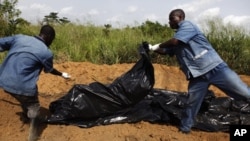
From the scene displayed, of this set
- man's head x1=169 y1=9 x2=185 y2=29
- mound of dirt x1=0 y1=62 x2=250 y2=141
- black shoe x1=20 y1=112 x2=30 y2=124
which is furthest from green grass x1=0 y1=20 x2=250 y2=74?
man's head x1=169 y1=9 x2=185 y2=29

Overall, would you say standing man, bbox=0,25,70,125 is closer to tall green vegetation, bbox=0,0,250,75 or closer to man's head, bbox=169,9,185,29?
man's head, bbox=169,9,185,29

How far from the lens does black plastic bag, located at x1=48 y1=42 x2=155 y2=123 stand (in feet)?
17.4

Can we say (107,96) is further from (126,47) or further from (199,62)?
(126,47)

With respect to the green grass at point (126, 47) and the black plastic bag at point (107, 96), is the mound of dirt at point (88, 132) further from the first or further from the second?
the green grass at point (126, 47)

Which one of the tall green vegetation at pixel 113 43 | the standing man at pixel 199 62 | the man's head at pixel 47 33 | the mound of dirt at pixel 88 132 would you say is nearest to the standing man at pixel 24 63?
the man's head at pixel 47 33

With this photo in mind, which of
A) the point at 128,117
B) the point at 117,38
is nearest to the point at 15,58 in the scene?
the point at 128,117

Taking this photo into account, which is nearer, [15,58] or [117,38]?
[15,58]

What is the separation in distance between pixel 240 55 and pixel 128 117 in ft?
15.2

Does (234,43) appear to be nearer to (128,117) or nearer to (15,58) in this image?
(128,117)

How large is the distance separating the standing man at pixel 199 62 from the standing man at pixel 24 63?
148cm

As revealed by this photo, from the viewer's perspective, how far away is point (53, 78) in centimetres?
750

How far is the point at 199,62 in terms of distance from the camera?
16.3 feet

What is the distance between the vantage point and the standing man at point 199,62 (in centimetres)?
494

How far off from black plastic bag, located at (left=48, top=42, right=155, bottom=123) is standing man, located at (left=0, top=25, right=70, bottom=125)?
61 cm
